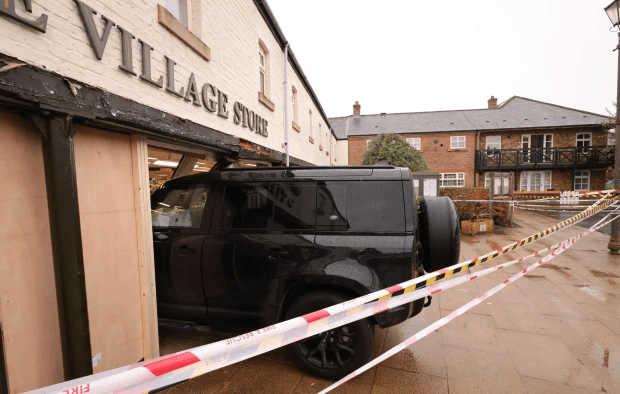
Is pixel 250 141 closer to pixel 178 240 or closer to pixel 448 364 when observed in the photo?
pixel 178 240

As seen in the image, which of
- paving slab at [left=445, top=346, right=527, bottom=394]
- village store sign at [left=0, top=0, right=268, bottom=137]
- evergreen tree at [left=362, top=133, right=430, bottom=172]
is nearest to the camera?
village store sign at [left=0, top=0, right=268, bottom=137]

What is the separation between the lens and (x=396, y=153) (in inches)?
709

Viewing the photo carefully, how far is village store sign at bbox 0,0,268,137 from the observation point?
1942 mm

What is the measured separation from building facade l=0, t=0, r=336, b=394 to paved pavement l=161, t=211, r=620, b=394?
101cm

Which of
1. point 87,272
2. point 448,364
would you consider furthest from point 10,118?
point 448,364

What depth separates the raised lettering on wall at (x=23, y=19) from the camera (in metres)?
1.77

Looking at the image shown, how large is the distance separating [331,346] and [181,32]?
411 centimetres

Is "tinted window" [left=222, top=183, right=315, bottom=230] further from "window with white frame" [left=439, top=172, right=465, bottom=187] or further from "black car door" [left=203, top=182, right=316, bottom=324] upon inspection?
"window with white frame" [left=439, top=172, right=465, bottom=187]

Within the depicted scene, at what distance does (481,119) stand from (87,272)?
3036 cm

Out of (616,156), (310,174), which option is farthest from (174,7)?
(616,156)

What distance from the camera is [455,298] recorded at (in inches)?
185

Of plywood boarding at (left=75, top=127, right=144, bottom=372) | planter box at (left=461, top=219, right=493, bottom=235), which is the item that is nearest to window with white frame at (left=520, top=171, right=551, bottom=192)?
planter box at (left=461, top=219, right=493, bottom=235)

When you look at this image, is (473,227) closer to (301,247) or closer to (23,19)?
(301,247)

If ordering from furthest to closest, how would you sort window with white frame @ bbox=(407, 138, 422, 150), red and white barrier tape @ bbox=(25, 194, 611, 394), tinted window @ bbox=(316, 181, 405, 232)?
window with white frame @ bbox=(407, 138, 422, 150) < tinted window @ bbox=(316, 181, 405, 232) < red and white barrier tape @ bbox=(25, 194, 611, 394)
